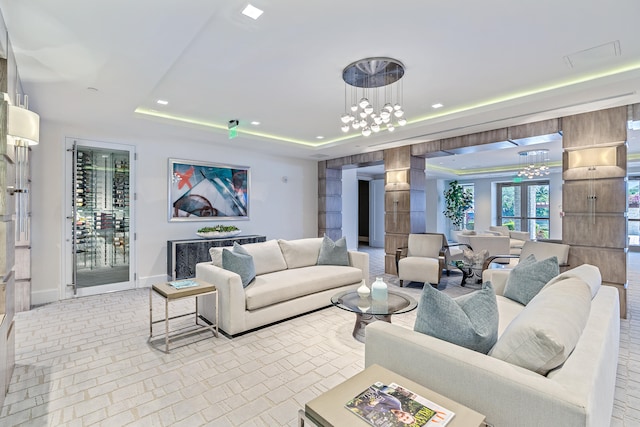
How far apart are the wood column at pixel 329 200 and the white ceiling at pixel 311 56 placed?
3093 millimetres

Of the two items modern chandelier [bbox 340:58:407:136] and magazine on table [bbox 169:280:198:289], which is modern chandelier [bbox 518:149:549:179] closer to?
modern chandelier [bbox 340:58:407:136]

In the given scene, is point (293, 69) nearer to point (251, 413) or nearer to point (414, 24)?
point (414, 24)

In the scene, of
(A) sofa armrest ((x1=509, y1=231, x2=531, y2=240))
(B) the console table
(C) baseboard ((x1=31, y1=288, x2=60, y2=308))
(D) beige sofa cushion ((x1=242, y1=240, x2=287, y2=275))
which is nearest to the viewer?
(D) beige sofa cushion ((x1=242, y1=240, x2=287, y2=275))

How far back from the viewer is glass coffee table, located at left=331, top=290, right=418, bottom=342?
9.31ft

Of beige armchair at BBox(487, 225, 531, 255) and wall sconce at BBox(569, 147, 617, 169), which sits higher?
wall sconce at BBox(569, 147, 617, 169)

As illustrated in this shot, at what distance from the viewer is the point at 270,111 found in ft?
14.8

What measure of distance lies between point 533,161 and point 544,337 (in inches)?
367

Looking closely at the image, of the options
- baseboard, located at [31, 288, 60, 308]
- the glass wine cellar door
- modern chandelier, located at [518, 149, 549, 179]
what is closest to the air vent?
modern chandelier, located at [518, 149, 549, 179]

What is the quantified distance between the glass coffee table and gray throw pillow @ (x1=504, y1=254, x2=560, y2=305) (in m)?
0.88

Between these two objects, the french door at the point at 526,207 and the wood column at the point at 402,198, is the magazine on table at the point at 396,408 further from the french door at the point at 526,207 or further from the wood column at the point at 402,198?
the french door at the point at 526,207

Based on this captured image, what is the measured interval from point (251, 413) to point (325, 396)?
1.05 m

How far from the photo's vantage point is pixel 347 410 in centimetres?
120

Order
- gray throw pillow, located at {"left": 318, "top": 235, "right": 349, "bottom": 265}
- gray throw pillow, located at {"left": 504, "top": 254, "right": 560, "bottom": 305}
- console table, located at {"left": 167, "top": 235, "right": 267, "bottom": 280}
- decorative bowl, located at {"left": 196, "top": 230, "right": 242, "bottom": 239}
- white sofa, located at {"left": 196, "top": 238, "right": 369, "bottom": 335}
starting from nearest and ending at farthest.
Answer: gray throw pillow, located at {"left": 504, "top": 254, "right": 560, "bottom": 305} → white sofa, located at {"left": 196, "top": 238, "right": 369, "bottom": 335} → gray throw pillow, located at {"left": 318, "top": 235, "right": 349, "bottom": 265} → console table, located at {"left": 167, "top": 235, "right": 267, "bottom": 280} → decorative bowl, located at {"left": 196, "top": 230, "right": 242, "bottom": 239}

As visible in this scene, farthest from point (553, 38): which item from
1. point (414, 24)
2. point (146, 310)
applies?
point (146, 310)
